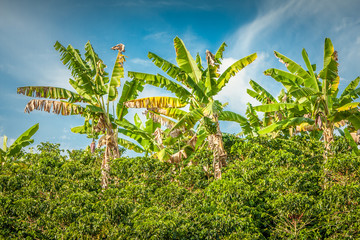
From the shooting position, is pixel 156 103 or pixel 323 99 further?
pixel 156 103

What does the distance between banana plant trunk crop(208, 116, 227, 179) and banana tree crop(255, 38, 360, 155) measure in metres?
2.20

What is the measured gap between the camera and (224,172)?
12695 mm

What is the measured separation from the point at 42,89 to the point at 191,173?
20.2ft

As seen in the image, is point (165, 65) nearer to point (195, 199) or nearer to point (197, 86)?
point (197, 86)

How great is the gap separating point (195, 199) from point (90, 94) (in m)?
6.09

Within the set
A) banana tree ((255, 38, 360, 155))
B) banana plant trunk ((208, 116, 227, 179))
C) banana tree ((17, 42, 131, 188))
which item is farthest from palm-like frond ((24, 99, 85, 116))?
banana tree ((255, 38, 360, 155))

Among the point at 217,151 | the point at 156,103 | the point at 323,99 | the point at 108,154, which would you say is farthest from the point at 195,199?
the point at 323,99

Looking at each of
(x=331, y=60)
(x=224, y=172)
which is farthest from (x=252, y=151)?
(x=331, y=60)

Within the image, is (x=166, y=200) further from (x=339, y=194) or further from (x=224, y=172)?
(x=339, y=194)

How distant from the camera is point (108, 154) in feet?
45.1

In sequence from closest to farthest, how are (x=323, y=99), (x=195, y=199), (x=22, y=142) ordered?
(x=195, y=199) < (x=323, y=99) < (x=22, y=142)

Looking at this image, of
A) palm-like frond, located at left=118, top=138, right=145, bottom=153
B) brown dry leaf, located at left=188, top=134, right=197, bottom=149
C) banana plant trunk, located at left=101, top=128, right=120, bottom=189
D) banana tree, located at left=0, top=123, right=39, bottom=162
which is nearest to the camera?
banana plant trunk, located at left=101, top=128, right=120, bottom=189

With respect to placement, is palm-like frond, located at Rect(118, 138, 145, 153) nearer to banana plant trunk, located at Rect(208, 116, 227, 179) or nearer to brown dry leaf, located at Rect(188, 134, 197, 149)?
brown dry leaf, located at Rect(188, 134, 197, 149)

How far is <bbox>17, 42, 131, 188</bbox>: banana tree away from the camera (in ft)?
44.2
